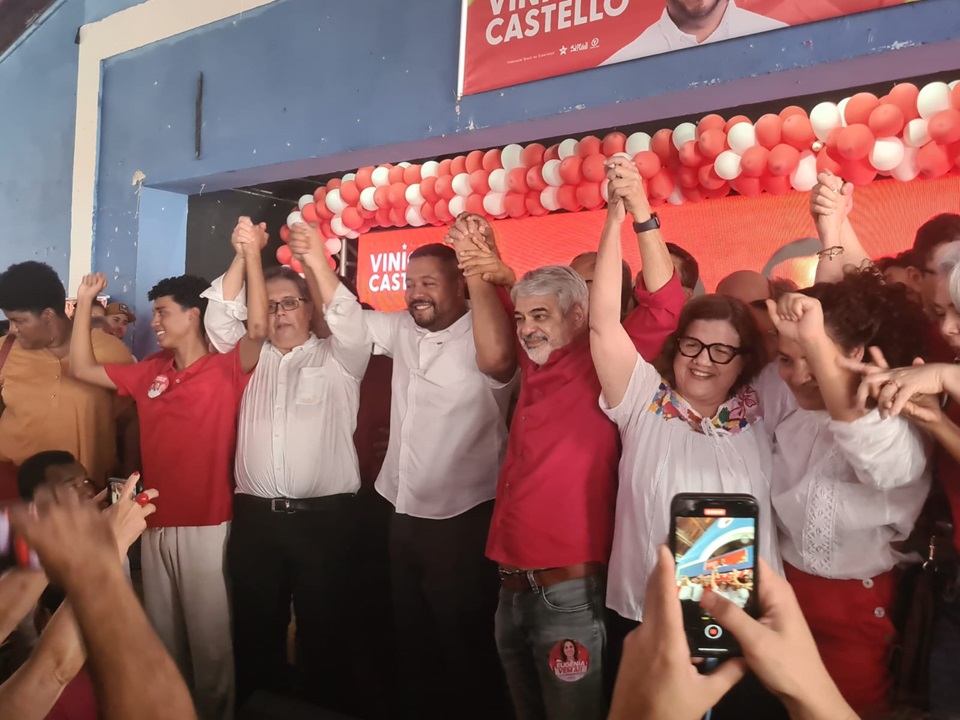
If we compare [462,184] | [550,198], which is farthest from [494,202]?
[550,198]

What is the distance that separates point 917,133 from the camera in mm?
2301

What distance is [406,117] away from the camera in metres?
2.71

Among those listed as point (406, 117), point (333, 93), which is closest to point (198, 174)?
point (333, 93)

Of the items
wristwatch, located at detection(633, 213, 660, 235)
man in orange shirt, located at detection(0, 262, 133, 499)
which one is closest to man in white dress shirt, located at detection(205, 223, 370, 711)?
man in orange shirt, located at detection(0, 262, 133, 499)

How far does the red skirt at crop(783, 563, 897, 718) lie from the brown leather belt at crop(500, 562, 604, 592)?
469 millimetres

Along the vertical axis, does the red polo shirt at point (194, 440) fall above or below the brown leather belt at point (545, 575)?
above

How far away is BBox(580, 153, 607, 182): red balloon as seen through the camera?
289cm

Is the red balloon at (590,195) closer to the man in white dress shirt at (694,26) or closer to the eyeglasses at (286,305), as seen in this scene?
the man in white dress shirt at (694,26)

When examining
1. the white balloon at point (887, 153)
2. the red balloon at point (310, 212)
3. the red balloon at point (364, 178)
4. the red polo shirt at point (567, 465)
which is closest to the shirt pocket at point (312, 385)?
the red polo shirt at point (567, 465)

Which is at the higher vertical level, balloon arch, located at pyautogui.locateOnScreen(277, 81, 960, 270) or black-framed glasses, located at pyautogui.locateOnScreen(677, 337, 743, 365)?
balloon arch, located at pyautogui.locateOnScreen(277, 81, 960, 270)

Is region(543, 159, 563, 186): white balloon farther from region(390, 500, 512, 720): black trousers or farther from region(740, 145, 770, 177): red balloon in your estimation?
region(390, 500, 512, 720): black trousers

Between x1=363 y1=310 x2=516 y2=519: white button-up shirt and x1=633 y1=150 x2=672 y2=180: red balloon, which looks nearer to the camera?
x1=363 y1=310 x2=516 y2=519: white button-up shirt

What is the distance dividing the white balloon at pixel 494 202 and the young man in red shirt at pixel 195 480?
48.2 inches

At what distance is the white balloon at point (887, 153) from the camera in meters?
2.33
